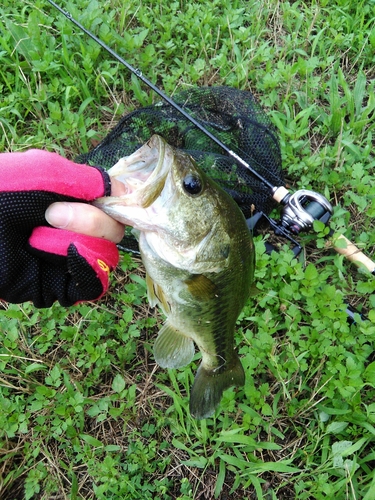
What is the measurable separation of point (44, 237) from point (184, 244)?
0.60 meters

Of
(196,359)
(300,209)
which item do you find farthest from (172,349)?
(300,209)

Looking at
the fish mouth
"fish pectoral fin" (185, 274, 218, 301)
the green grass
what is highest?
the fish mouth

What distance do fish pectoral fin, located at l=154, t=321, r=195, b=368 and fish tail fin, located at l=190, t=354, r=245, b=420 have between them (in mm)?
166

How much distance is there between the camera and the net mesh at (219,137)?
10.3ft

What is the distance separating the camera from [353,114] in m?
3.74

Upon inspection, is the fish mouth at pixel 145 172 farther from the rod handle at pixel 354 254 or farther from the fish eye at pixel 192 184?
the rod handle at pixel 354 254

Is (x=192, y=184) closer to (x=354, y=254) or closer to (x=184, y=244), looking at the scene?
(x=184, y=244)

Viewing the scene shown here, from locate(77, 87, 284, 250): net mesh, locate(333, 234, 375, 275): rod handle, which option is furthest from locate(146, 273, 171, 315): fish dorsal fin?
locate(333, 234, 375, 275): rod handle

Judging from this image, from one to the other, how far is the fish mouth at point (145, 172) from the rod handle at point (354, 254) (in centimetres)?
171

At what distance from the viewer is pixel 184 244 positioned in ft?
6.30

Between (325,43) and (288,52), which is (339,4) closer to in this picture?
(325,43)

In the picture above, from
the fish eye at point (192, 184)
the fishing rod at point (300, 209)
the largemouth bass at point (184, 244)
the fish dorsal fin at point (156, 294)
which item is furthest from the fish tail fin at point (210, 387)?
the fishing rod at point (300, 209)

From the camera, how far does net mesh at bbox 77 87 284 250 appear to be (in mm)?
3135

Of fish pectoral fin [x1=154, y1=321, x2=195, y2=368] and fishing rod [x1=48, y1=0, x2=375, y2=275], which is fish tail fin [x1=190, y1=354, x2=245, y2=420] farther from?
fishing rod [x1=48, y1=0, x2=375, y2=275]
